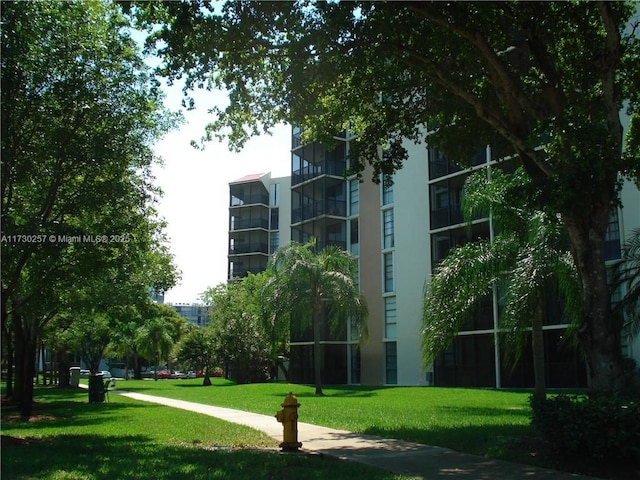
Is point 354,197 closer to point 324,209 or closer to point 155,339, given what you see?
point 324,209

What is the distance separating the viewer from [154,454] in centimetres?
1102

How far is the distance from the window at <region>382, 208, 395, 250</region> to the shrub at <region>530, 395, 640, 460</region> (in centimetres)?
3185

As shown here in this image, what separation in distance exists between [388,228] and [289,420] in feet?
104

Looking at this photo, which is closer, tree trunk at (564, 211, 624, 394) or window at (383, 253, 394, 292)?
tree trunk at (564, 211, 624, 394)

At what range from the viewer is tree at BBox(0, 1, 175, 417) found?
13.1m

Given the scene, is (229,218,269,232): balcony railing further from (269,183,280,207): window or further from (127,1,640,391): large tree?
(127,1,640,391): large tree

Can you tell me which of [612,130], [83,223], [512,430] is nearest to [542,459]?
[512,430]

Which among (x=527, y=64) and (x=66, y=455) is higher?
(x=527, y=64)

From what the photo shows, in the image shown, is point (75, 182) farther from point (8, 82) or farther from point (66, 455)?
point (66, 455)

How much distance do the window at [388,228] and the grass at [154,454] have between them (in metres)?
25.4

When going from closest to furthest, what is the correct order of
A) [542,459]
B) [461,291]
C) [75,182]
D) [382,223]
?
1. [542,459]
2. [75,182]
3. [461,291]
4. [382,223]

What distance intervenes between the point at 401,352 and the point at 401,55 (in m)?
28.2

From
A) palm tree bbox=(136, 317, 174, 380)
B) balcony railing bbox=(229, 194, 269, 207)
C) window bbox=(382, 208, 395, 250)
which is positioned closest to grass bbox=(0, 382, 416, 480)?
window bbox=(382, 208, 395, 250)

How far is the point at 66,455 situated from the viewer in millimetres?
11102
